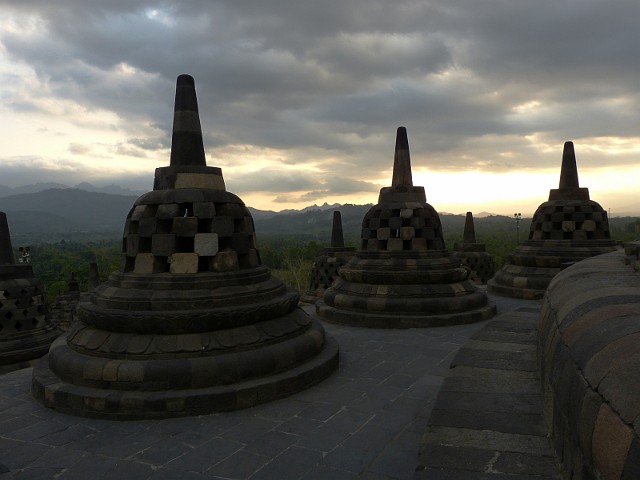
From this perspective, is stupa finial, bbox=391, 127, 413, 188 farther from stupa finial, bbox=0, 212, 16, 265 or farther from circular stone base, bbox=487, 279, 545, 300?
stupa finial, bbox=0, 212, 16, 265

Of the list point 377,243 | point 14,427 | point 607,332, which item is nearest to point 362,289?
point 377,243

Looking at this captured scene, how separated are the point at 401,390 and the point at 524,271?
8895 millimetres

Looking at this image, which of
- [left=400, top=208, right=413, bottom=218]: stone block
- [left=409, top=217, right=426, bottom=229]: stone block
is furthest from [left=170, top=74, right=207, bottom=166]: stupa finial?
[left=409, top=217, right=426, bottom=229]: stone block

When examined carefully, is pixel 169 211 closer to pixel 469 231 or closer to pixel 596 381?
pixel 596 381

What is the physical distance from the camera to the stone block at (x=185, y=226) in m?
5.60

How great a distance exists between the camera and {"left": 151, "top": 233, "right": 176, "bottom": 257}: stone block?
5.58 m

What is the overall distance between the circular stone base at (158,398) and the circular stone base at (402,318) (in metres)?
4.02

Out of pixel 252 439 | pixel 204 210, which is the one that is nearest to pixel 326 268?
pixel 204 210

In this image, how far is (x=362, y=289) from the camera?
970 cm

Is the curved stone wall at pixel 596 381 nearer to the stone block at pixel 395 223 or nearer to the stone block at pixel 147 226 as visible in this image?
the stone block at pixel 147 226

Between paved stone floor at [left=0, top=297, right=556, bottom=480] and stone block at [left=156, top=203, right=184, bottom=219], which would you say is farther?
stone block at [left=156, top=203, right=184, bottom=219]

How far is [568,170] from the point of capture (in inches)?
513

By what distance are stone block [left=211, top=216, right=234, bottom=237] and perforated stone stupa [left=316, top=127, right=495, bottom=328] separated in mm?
4242

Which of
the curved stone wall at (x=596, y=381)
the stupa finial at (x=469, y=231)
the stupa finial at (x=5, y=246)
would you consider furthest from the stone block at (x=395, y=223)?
the stupa finial at (x=469, y=231)
